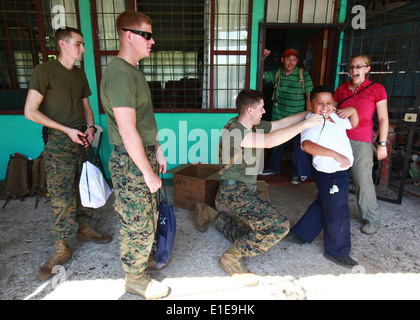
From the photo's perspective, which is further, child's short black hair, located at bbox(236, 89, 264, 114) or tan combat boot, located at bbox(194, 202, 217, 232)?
tan combat boot, located at bbox(194, 202, 217, 232)

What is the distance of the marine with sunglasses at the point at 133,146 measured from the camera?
1.69 meters

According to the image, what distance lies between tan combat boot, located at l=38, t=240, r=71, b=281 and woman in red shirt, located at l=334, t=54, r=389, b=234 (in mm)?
2944

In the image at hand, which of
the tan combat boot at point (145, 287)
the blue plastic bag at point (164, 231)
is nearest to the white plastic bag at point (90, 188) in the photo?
the blue plastic bag at point (164, 231)

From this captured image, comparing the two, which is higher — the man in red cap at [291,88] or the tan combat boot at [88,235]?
the man in red cap at [291,88]

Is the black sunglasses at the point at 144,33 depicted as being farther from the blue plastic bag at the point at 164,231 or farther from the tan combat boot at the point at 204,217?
the tan combat boot at the point at 204,217

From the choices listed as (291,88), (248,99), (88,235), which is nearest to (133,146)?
(248,99)

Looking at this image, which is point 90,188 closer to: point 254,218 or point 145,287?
point 145,287

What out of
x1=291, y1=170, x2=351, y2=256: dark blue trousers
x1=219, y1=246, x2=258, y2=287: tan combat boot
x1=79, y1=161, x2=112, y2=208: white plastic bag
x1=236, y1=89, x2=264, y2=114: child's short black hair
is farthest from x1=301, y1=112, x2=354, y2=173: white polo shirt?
x1=79, y1=161, x2=112, y2=208: white plastic bag

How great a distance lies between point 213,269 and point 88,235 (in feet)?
4.26

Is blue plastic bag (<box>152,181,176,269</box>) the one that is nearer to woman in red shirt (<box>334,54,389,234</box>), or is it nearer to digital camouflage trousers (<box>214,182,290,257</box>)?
digital camouflage trousers (<box>214,182,290,257</box>)

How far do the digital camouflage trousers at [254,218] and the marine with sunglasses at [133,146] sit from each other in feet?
2.09

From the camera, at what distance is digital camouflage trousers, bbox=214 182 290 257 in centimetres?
219

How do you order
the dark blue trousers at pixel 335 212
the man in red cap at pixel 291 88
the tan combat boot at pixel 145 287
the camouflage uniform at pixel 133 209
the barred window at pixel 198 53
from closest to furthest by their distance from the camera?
1. the camouflage uniform at pixel 133 209
2. the tan combat boot at pixel 145 287
3. the dark blue trousers at pixel 335 212
4. the barred window at pixel 198 53
5. the man in red cap at pixel 291 88

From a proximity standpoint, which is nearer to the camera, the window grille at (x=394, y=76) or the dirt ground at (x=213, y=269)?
the dirt ground at (x=213, y=269)
